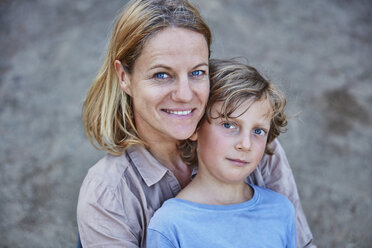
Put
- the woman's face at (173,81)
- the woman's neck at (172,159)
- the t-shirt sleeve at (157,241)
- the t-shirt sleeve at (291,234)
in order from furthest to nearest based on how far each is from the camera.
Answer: the woman's neck at (172,159) < the t-shirt sleeve at (291,234) < the woman's face at (173,81) < the t-shirt sleeve at (157,241)

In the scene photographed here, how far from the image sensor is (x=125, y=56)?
1.85 meters

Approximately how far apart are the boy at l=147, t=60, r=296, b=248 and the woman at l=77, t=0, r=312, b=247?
11 cm

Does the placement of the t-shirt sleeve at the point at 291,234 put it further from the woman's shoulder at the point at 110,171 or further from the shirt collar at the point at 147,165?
the woman's shoulder at the point at 110,171

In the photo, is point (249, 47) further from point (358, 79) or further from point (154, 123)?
point (154, 123)

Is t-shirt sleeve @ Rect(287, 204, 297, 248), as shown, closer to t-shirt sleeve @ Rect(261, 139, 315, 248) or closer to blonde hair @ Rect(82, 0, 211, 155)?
A: t-shirt sleeve @ Rect(261, 139, 315, 248)

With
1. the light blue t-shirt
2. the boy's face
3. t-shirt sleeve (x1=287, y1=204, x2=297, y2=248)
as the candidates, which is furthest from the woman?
t-shirt sleeve (x1=287, y1=204, x2=297, y2=248)

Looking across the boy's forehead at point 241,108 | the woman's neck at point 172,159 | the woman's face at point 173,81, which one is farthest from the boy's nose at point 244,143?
the woman's neck at point 172,159

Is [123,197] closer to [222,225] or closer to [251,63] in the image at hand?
[222,225]

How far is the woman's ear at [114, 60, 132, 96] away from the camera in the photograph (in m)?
1.91

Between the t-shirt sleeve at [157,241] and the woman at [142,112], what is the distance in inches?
6.4

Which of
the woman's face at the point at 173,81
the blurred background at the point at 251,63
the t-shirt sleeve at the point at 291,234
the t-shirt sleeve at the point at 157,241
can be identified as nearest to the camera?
the t-shirt sleeve at the point at 157,241

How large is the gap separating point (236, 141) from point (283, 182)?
578 mm

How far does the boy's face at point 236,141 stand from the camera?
1736 millimetres

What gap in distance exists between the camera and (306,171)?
389cm
